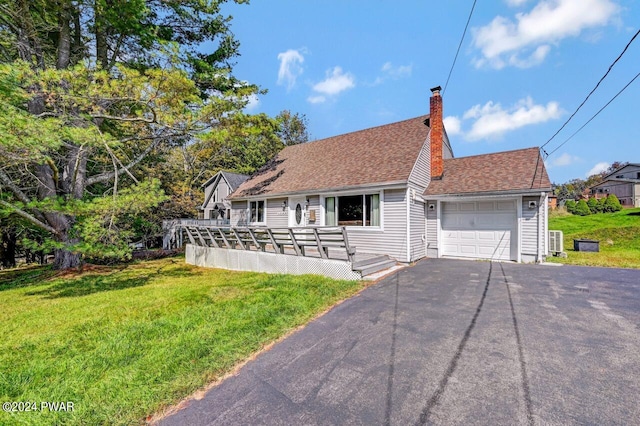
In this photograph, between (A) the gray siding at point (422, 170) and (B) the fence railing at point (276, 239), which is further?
(A) the gray siding at point (422, 170)

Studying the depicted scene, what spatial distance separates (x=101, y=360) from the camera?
3453mm

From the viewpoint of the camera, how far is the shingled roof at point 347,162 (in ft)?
34.7

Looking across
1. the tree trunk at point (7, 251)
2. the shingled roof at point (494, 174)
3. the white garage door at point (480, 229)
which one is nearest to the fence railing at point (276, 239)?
the white garage door at point (480, 229)

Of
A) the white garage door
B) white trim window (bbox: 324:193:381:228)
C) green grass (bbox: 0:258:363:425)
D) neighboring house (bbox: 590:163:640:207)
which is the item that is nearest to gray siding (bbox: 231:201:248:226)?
white trim window (bbox: 324:193:381:228)

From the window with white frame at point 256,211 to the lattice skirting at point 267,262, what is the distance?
3141 millimetres

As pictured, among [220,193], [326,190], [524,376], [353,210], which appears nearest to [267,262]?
[326,190]

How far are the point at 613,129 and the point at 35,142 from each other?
20.3m

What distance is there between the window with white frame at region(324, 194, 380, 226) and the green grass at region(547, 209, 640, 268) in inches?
257

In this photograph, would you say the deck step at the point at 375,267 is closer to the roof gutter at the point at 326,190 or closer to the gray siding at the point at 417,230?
the gray siding at the point at 417,230

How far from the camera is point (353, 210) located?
1104 centimetres

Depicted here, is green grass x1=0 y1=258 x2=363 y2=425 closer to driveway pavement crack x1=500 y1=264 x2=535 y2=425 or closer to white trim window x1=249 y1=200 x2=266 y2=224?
driveway pavement crack x1=500 y1=264 x2=535 y2=425

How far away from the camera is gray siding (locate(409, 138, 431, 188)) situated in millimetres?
10252

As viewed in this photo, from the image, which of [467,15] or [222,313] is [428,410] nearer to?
[222,313]

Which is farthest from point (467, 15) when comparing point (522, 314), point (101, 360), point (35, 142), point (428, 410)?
point (35, 142)
